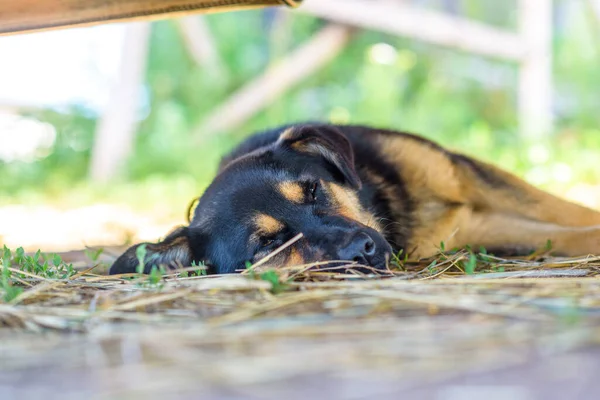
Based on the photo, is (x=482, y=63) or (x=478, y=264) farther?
(x=482, y=63)

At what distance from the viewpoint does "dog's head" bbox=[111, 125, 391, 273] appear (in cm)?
306

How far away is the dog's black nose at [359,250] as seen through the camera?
290 cm

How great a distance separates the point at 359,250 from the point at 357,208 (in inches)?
30.1

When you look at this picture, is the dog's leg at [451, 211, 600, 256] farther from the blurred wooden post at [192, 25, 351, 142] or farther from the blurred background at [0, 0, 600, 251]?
the blurred wooden post at [192, 25, 351, 142]

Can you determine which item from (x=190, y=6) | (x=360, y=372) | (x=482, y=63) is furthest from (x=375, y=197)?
(x=482, y=63)

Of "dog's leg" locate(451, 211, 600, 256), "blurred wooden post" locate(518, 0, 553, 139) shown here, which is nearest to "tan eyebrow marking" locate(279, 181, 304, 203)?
"dog's leg" locate(451, 211, 600, 256)

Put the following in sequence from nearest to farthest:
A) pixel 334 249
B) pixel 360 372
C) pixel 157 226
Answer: pixel 360 372
pixel 334 249
pixel 157 226

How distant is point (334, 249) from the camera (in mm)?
2945

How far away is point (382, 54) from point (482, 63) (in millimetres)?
1696

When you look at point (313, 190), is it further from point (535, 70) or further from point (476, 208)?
point (535, 70)

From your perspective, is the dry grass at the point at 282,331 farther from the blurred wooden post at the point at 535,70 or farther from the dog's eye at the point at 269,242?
the blurred wooden post at the point at 535,70

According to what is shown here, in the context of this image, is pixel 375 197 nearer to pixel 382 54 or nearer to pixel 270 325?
pixel 270 325

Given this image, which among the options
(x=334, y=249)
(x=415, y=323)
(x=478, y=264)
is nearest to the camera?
(x=415, y=323)

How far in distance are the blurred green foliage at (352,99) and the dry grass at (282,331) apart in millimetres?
7167
